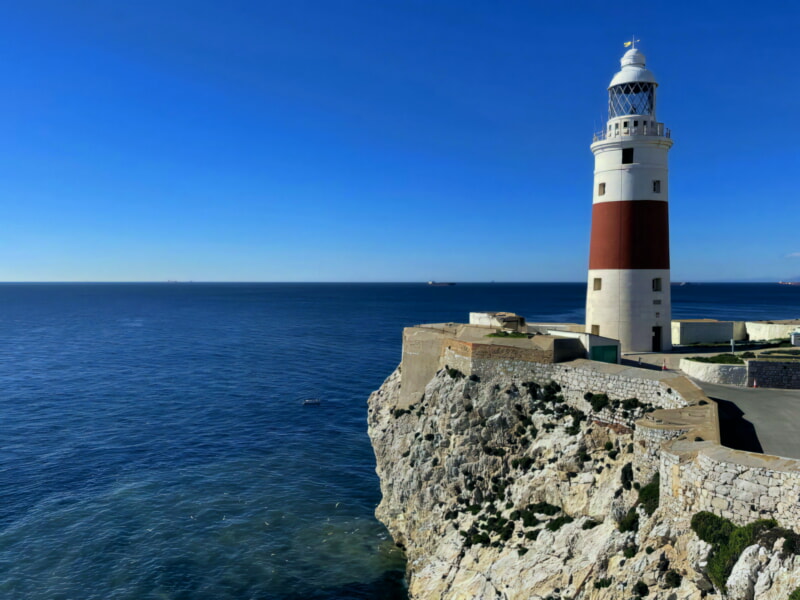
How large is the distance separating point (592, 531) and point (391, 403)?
57.4 feet

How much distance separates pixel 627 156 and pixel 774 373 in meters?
12.5

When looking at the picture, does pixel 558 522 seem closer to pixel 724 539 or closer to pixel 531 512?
pixel 531 512

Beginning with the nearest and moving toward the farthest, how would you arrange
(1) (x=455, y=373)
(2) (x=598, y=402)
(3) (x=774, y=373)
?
(2) (x=598, y=402), (3) (x=774, y=373), (1) (x=455, y=373)


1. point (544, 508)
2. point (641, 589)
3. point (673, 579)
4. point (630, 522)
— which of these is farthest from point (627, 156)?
point (641, 589)

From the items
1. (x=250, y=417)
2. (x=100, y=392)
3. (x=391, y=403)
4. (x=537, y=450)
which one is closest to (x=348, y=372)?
(x=250, y=417)

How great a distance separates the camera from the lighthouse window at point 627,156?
2816cm

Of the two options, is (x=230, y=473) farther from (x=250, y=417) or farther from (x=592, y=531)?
(x=592, y=531)

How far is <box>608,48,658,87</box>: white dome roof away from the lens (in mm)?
28547

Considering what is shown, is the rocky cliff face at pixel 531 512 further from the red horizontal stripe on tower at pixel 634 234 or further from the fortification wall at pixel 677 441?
the red horizontal stripe on tower at pixel 634 234

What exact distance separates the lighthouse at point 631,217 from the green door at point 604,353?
125 inches

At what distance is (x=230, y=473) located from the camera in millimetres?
37875

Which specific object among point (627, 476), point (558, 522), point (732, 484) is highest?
point (732, 484)

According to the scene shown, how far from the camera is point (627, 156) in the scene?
28.2 meters

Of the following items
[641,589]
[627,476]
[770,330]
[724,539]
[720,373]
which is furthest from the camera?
[770,330]
